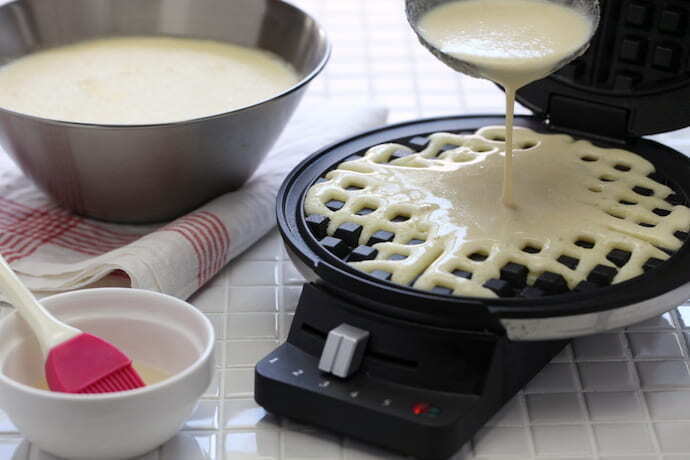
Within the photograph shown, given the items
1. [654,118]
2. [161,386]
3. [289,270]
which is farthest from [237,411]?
[654,118]

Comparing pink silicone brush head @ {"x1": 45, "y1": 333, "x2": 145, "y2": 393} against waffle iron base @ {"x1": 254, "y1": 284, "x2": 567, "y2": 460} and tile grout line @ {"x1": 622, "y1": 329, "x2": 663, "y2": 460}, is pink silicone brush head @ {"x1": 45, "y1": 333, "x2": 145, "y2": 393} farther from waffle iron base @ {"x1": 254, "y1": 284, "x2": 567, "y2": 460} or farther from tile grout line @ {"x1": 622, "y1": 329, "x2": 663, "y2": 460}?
tile grout line @ {"x1": 622, "y1": 329, "x2": 663, "y2": 460}

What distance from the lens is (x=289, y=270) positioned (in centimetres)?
178

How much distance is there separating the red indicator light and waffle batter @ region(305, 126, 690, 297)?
0.48ft

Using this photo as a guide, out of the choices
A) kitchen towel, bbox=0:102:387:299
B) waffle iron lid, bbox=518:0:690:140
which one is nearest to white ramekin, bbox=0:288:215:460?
kitchen towel, bbox=0:102:387:299

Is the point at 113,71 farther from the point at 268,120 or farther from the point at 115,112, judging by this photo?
the point at 268,120

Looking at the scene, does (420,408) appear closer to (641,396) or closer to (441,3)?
(641,396)

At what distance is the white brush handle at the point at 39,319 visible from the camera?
133 cm

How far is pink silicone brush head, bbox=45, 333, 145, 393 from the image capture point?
4.28 ft

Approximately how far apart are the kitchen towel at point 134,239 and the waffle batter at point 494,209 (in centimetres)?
19

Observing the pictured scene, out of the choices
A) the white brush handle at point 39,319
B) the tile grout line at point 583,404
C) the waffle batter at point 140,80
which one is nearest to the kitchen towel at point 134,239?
the waffle batter at point 140,80

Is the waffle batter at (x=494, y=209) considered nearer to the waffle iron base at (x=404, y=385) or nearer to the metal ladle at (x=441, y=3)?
the waffle iron base at (x=404, y=385)

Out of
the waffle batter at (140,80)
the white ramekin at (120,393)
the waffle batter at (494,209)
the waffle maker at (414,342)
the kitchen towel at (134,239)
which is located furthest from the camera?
the waffle batter at (140,80)

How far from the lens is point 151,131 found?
1.68m

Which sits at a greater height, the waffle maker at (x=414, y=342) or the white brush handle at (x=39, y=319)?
the white brush handle at (x=39, y=319)
